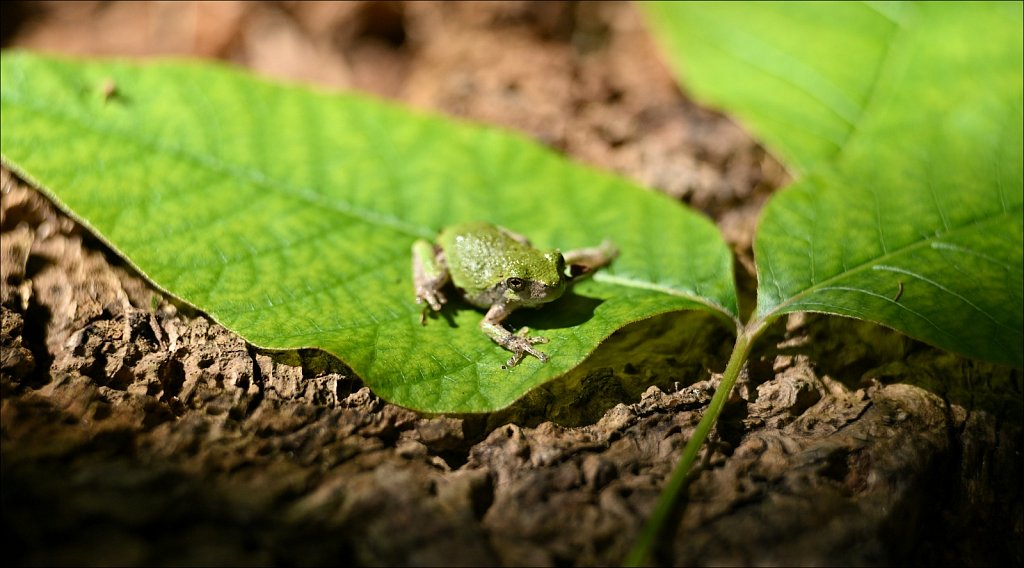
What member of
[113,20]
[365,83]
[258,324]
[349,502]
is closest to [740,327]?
[349,502]

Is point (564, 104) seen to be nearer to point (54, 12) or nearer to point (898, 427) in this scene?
point (898, 427)

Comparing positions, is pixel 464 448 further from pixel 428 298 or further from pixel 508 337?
pixel 428 298

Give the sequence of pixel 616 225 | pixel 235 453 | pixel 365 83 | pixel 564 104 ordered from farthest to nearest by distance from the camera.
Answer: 1. pixel 365 83
2. pixel 564 104
3. pixel 616 225
4. pixel 235 453

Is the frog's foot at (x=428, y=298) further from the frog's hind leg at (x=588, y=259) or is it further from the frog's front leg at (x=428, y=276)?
the frog's hind leg at (x=588, y=259)

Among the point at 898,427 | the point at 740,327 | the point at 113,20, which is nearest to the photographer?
the point at 898,427

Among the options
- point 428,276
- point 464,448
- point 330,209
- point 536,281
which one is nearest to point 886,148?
point 536,281

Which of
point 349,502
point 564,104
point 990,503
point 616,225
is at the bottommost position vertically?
point 990,503

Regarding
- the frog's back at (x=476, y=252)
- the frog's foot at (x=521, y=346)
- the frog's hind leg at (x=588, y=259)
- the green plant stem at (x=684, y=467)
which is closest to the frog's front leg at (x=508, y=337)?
the frog's foot at (x=521, y=346)
